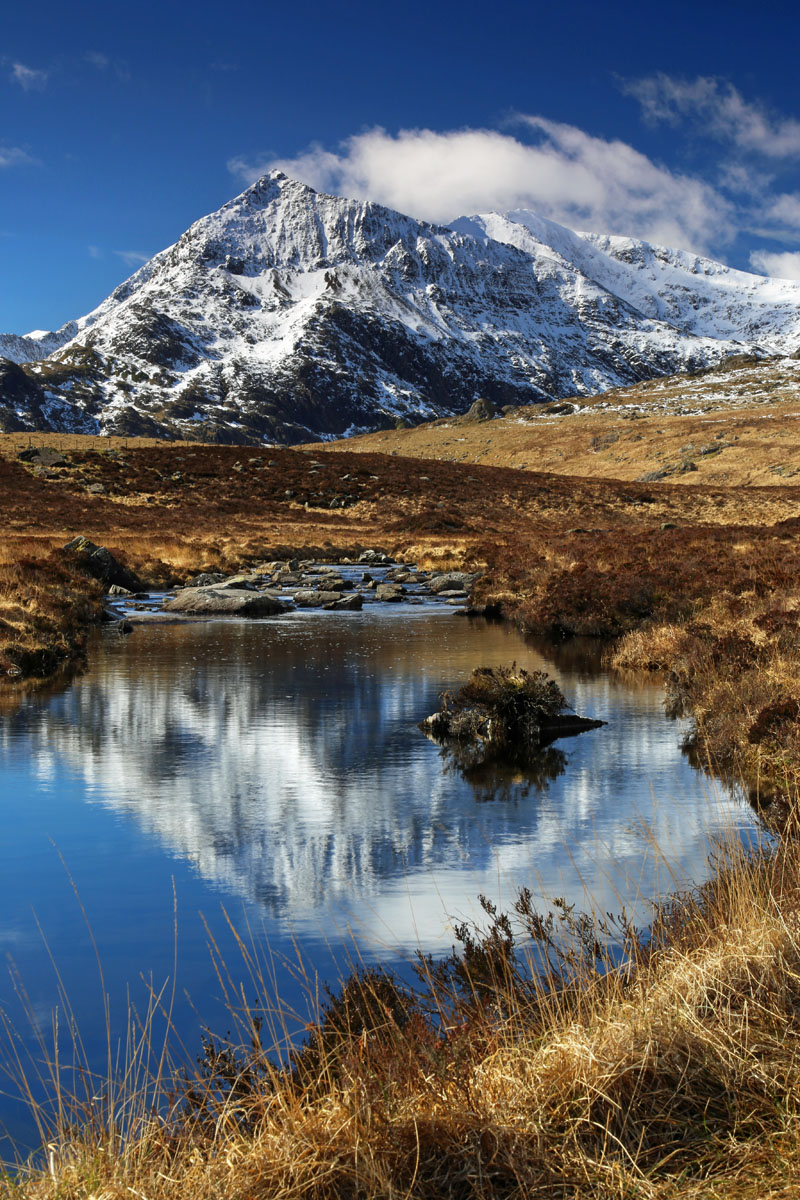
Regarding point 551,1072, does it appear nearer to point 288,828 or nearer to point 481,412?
point 288,828

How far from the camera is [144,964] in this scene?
6.77 metres

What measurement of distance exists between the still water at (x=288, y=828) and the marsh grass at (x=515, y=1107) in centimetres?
133

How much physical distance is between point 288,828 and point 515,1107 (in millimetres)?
6327

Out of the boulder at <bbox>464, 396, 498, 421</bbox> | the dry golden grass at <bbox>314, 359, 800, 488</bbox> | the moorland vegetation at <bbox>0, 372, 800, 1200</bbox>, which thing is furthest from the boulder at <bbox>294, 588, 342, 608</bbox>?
the boulder at <bbox>464, 396, 498, 421</bbox>

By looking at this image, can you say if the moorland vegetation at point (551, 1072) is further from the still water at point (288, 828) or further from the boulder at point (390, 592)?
the boulder at point (390, 592)

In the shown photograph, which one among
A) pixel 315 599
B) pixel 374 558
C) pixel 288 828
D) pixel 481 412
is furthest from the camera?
pixel 481 412

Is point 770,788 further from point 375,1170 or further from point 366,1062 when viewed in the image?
point 375,1170

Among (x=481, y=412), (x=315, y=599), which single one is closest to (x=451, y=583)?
(x=315, y=599)

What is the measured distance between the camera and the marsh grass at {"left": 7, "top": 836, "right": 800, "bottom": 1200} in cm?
354

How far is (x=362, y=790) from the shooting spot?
37.6 ft

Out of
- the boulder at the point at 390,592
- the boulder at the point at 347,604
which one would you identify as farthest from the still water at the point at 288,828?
the boulder at the point at 390,592

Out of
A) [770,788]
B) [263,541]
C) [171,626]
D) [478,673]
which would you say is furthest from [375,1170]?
[263,541]

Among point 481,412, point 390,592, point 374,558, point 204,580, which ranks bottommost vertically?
point 390,592

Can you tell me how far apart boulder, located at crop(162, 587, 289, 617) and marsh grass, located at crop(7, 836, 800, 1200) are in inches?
987
